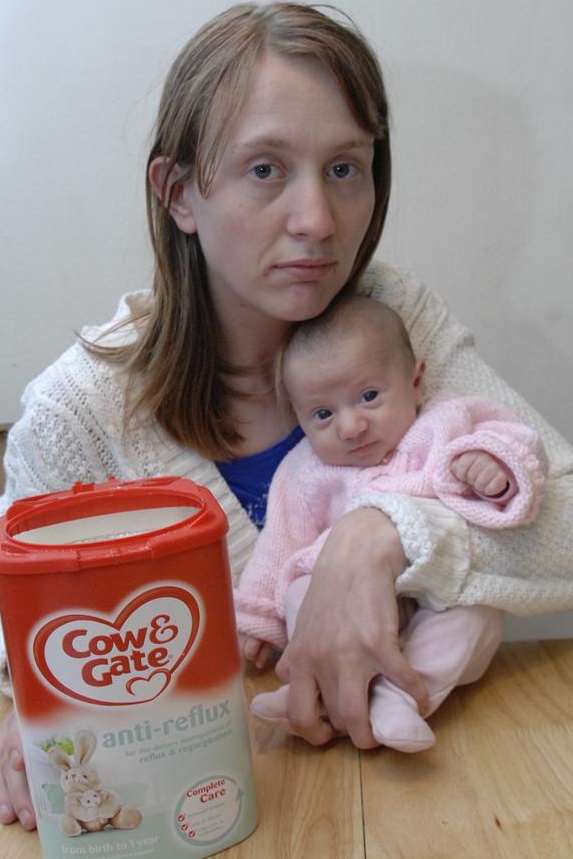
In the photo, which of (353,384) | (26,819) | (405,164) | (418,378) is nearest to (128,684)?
(26,819)

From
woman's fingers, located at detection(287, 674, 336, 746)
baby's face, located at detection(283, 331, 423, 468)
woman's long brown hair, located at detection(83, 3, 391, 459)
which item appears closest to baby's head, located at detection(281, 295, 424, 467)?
baby's face, located at detection(283, 331, 423, 468)

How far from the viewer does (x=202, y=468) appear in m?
1.07

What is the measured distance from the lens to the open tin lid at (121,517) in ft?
1.99

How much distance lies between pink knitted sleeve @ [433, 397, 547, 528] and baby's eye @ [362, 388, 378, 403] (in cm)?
11

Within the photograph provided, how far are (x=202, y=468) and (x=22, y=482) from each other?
0.68 feet

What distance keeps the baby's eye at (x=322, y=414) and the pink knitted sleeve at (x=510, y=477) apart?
15cm

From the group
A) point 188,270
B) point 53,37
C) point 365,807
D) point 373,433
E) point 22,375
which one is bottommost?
point 22,375

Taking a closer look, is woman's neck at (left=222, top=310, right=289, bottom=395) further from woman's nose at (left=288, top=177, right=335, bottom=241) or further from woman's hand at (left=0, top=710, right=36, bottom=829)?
woman's hand at (left=0, top=710, right=36, bottom=829)

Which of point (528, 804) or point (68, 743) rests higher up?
point (68, 743)

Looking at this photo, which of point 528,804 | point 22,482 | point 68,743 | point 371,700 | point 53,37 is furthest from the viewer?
point 53,37

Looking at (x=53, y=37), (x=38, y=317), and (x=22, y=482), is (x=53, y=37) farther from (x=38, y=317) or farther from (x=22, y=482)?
(x=22, y=482)

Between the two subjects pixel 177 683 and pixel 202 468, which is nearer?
pixel 177 683

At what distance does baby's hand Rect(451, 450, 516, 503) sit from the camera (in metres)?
0.85

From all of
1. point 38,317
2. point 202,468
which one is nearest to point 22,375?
point 38,317
